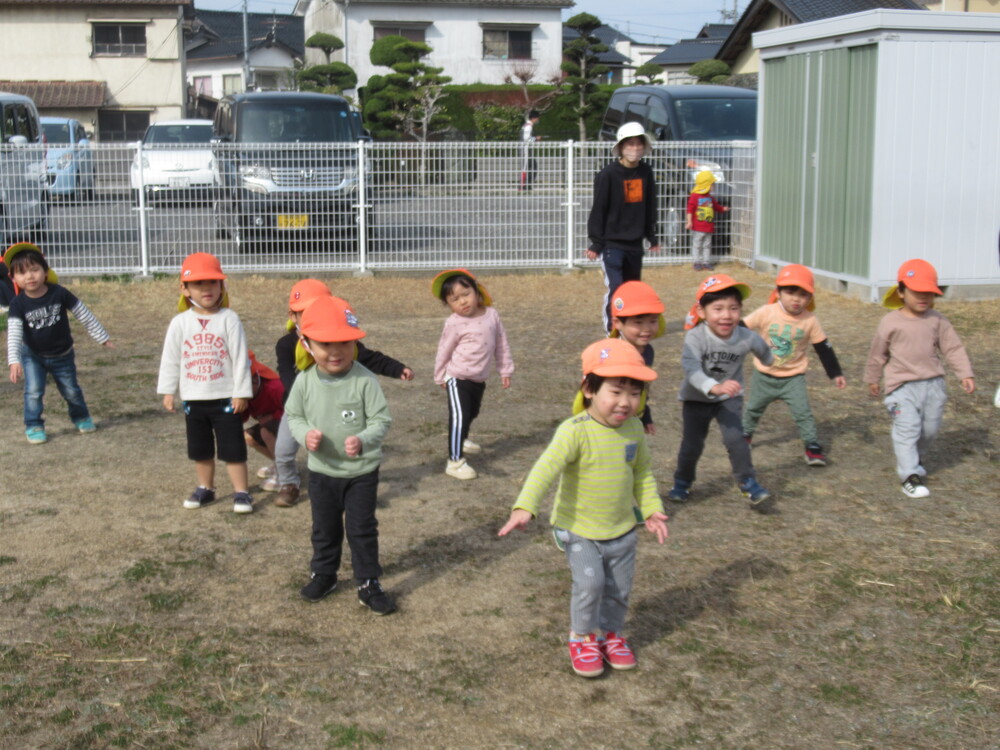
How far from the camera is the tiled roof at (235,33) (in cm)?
5394

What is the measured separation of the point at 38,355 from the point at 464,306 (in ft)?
8.92

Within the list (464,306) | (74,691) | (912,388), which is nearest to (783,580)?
(912,388)

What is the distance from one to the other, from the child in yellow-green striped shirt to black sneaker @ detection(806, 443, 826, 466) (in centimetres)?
260

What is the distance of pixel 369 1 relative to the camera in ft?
128

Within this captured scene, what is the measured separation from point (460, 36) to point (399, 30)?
2158 mm

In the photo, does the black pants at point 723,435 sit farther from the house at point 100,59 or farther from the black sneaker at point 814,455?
the house at point 100,59

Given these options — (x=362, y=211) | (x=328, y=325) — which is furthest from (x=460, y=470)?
(x=362, y=211)

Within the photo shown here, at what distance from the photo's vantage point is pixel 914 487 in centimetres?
587

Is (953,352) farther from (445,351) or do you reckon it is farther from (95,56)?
(95,56)

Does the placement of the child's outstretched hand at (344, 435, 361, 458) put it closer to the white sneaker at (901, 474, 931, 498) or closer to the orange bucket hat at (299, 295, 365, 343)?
the orange bucket hat at (299, 295, 365, 343)

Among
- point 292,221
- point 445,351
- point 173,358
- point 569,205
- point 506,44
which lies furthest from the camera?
point 506,44

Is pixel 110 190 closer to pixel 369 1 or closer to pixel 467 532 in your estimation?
pixel 467 532

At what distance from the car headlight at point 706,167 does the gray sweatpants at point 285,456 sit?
9.02m

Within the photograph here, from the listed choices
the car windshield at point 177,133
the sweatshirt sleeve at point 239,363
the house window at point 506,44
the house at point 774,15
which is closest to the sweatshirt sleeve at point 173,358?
the sweatshirt sleeve at point 239,363
